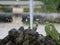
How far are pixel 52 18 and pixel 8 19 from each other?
87 cm

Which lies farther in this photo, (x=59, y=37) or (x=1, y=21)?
(x=1, y=21)

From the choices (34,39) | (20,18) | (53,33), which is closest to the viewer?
(34,39)

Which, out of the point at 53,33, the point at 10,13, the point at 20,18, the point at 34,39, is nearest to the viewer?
the point at 34,39

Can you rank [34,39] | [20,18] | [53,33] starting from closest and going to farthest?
1. [34,39]
2. [53,33]
3. [20,18]

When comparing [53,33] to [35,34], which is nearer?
[35,34]

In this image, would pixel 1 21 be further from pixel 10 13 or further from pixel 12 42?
pixel 12 42

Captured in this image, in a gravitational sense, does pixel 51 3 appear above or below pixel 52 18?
above

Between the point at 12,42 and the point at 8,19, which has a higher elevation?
the point at 12,42

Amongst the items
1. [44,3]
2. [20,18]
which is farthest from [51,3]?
[20,18]

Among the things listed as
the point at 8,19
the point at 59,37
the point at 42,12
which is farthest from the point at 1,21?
the point at 59,37

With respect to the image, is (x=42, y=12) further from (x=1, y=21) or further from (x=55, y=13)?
(x=1, y=21)

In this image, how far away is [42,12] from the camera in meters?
4.38

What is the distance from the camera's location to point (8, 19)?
430 centimetres

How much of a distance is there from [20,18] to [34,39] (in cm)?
298
